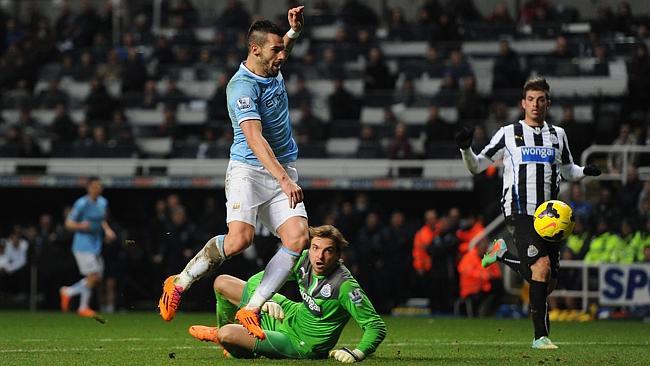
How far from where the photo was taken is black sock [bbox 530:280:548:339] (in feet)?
31.9

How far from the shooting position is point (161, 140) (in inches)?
914

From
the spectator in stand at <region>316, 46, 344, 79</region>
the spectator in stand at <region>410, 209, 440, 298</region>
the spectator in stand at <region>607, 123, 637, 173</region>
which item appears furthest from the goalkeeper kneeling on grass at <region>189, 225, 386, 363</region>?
the spectator in stand at <region>316, 46, 344, 79</region>

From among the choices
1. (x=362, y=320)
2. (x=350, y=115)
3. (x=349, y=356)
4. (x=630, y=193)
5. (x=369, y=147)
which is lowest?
(x=630, y=193)

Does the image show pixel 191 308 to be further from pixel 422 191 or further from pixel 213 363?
pixel 213 363

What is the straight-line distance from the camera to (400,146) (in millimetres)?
20750

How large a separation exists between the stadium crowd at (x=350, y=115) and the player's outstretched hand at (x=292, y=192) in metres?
10.6

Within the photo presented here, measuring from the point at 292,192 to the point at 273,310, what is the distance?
0.87 m

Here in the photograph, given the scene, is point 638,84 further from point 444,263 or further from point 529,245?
point 529,245

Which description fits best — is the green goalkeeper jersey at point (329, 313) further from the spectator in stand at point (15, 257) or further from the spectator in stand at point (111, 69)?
the spectator in stand at point (111, 69)

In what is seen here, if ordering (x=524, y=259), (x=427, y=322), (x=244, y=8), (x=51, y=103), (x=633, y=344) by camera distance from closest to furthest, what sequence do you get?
(x=524, y=259)
(x=633, y=344)
(x=427, y=322)
(x=51, y=103)
(x=244, y=8)

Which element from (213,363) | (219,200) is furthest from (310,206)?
(213,363)

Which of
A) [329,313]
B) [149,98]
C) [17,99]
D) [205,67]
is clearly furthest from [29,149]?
[329,313]

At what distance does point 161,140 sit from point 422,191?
5.27 metres

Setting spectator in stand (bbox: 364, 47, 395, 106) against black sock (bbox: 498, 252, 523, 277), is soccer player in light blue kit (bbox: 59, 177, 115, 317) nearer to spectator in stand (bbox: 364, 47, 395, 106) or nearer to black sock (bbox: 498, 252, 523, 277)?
spectator in stand (bbox: 364, 47, 395, 106)
